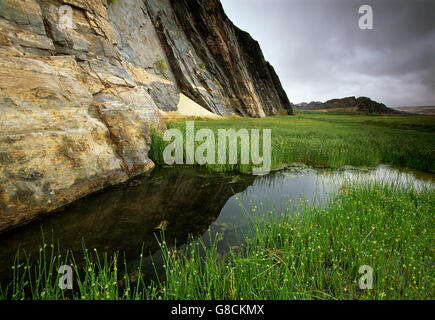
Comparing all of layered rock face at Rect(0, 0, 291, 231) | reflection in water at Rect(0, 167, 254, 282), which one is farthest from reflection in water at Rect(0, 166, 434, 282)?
layered rock face at Rect(0, 0, 291, 231)

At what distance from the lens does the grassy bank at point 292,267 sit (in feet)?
6.75

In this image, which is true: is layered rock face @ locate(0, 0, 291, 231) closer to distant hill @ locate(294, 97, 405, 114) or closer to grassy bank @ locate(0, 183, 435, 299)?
grassy bank @ locate(0, 183, 435, 299)

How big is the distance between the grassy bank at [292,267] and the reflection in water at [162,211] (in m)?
0.35

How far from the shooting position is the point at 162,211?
4.38 m

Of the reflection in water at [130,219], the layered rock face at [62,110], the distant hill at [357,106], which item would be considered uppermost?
the distant hill at [357,106]

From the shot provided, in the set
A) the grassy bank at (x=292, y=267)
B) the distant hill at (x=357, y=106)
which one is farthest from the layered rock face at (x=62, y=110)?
the distant hill at (x=357, y=106)

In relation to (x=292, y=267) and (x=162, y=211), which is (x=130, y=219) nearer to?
(x=162, y=211)

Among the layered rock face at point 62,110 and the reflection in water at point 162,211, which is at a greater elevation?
the layered rock face at point 62,110

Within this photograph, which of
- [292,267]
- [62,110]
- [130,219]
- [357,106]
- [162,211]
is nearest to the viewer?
[292,267]

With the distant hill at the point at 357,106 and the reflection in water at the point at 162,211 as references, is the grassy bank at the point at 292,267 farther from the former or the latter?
the distant hill at the point at 357,106

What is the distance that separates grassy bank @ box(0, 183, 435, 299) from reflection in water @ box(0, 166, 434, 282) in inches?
13.7

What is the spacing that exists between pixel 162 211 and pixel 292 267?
299 cm

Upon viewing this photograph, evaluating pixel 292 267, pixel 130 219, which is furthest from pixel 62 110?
pixel 292 267

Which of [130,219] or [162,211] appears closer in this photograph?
[130,219]
